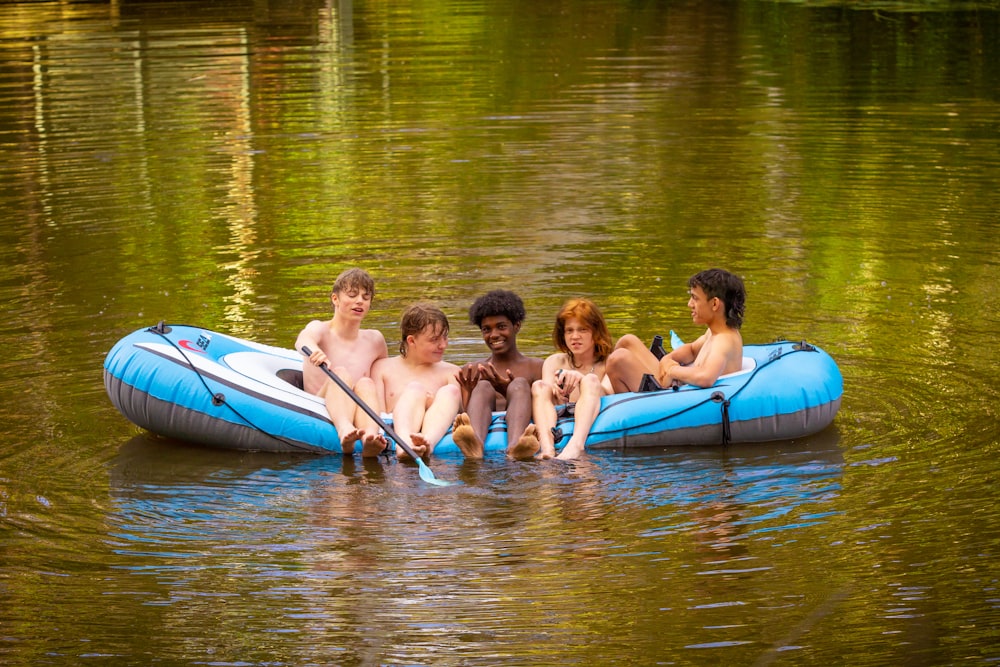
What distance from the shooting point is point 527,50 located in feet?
79.4

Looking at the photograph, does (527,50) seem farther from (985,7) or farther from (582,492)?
(582,492)

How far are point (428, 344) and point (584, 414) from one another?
90 cm

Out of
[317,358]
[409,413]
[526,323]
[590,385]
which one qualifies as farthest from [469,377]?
[526,323]

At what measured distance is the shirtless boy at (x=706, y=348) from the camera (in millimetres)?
7531

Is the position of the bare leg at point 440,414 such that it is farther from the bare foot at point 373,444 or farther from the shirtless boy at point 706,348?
the shirtless boy at point 706,348

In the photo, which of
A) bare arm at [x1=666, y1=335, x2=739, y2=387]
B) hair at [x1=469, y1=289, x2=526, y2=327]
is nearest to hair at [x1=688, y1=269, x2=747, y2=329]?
bare arm at [x1=666, y1=335, x2=739, y2=387]

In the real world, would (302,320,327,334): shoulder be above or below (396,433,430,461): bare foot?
above

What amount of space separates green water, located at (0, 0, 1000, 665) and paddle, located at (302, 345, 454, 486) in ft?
0.40

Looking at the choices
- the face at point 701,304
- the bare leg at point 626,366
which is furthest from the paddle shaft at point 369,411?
the face at point 701,304

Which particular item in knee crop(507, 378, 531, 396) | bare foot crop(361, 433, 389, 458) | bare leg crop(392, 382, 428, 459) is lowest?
bare foot crop(361, 433, 389, 458)

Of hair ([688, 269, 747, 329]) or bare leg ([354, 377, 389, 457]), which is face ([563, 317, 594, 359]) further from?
bare leg ([354, 377, 389, 457])

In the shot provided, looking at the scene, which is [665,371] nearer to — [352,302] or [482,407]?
[482,407]

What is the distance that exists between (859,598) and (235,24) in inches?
996

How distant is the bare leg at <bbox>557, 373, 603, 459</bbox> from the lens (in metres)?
7.32
